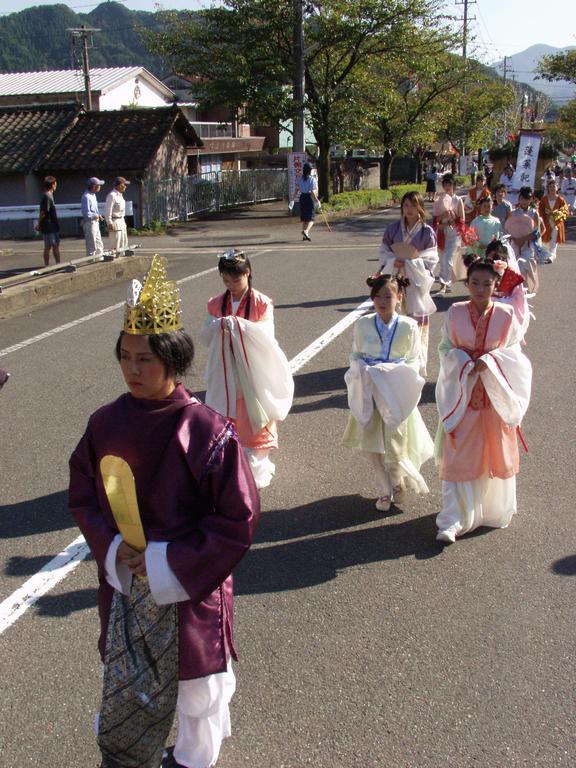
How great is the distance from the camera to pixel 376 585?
13.8 ft

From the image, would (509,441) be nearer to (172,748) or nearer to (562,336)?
(172,748)

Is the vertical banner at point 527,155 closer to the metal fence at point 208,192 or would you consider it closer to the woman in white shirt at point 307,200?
the woman in white shirt at point 307,200

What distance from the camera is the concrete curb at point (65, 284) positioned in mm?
11781

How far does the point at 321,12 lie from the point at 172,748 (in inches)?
A: 1049

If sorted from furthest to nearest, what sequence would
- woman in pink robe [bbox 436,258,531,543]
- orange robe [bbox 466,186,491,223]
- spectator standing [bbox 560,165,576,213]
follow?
spectator standing [bbox 560,165,576,213], orange robe [bbox 466,186,491,223], woman in pink robe [bbox 436,258,531,543]

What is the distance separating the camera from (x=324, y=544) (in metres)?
4.67

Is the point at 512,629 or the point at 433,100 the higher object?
the point at 433,100

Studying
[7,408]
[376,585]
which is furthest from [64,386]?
[376,585]

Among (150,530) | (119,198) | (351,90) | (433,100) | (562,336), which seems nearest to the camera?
(150,530)

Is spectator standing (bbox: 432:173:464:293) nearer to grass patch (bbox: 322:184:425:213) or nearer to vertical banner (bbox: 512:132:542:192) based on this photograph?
vertical banner (bbox: 512:132:542:192)

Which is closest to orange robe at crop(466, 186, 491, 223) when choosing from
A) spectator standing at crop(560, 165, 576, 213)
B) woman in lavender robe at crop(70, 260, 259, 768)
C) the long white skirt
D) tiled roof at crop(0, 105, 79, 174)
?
the long white skirt

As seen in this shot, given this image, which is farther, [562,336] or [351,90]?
[351,90]

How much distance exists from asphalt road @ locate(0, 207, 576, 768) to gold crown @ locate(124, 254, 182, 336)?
66.3 inches

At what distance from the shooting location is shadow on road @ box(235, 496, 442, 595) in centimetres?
430
